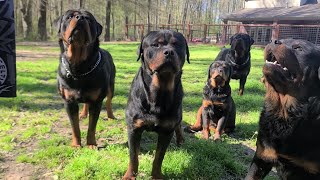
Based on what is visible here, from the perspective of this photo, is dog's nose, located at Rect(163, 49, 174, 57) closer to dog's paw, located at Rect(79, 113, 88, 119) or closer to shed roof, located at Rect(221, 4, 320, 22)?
dog's paw, located at Rect(79, 113, 88, 119)

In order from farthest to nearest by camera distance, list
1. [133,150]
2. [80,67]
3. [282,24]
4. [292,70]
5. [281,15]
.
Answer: [281,15] < [282,24] < [80,67] < [133,150] < [292,70]

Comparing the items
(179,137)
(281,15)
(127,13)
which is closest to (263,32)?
(281,15)

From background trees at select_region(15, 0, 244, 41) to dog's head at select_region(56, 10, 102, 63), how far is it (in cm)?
2601

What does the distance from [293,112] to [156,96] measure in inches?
53.6

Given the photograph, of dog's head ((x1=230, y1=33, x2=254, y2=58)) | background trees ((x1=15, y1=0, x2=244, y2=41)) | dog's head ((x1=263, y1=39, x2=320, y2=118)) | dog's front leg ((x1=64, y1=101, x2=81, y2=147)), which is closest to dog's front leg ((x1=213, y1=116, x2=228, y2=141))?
dog's front leg ((x1=64, y1=101, x2=81, y2=147))

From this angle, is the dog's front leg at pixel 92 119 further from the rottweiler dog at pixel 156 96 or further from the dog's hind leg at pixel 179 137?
the dog's hind leg at pixel 179 137

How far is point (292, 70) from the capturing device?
303cm

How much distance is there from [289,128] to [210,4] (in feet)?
190

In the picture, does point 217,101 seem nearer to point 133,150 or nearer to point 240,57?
point 133,150

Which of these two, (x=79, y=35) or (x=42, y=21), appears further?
(x=42, y=21)

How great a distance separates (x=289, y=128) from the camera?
309 cm

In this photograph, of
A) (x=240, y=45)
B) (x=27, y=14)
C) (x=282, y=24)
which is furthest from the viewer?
(x=27, y=14)

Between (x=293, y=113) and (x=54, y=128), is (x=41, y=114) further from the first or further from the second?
(x=293, y=113)

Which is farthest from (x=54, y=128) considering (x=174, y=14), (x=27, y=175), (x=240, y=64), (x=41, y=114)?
(x=174, y=14)
